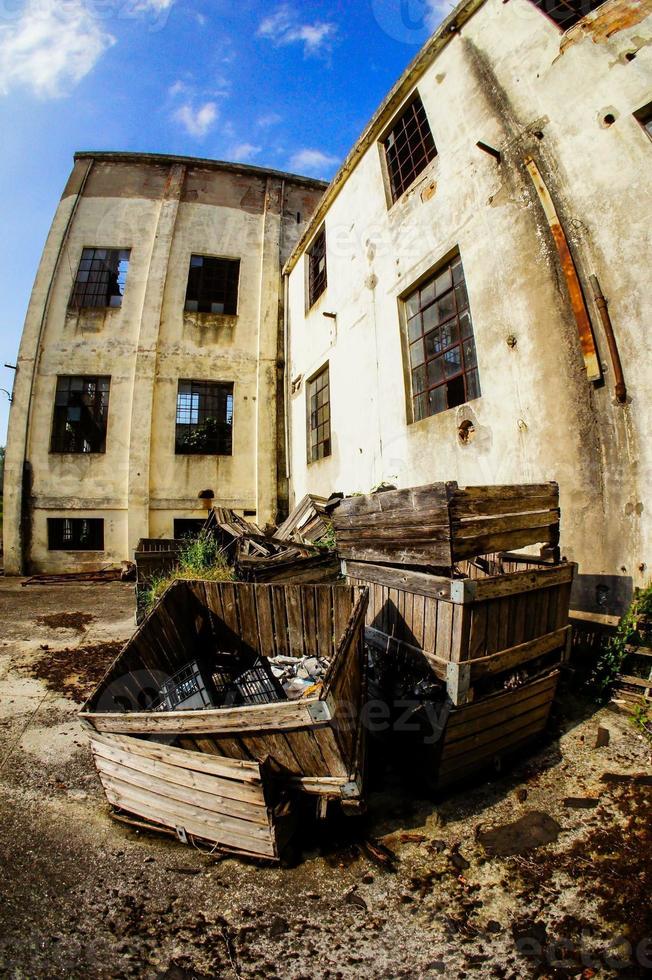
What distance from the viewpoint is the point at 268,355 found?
42.2 ft

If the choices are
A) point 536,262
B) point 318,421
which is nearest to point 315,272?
point 318,421

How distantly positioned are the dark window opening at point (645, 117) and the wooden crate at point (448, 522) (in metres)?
3.90

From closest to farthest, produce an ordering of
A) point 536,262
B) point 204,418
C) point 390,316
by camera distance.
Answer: point 536,262
point 390,316
point 204,418

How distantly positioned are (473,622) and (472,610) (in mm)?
87

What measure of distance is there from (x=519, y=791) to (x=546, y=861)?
592 mm

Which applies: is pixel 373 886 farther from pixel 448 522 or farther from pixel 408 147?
pixel 408 147

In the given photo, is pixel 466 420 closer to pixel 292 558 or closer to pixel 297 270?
pixel 292 558

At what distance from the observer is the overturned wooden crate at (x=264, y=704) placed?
7.43 ft

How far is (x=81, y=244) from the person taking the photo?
502 inches

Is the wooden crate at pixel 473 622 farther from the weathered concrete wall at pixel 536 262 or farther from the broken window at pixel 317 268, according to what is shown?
the broken window at pixel 317 268

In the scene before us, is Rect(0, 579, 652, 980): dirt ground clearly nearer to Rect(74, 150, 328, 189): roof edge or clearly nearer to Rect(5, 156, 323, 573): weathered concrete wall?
Rect(5, 156, 323, 573): weathered concrete wall

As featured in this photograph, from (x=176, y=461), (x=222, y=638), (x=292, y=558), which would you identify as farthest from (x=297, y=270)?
(x=222, y=638)

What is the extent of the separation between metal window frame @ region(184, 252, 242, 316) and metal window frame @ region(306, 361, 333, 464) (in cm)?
425

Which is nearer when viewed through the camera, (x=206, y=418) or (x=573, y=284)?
(x=573, y=284)
